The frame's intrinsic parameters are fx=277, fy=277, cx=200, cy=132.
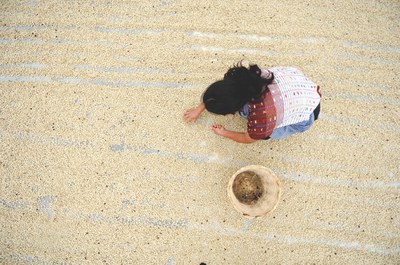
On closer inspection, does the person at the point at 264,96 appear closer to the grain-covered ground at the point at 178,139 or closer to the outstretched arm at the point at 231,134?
the outstretched arm at the point at 231,134

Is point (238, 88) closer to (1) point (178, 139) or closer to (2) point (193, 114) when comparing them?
(2) point (193, 114)

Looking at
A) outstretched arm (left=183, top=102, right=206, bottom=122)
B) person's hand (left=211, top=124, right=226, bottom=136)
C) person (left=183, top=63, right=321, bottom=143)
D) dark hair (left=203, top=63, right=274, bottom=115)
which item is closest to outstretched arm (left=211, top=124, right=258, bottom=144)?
person's hand (left=211, top=124, right=226, bottom=136)

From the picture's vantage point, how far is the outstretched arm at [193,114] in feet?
5.90

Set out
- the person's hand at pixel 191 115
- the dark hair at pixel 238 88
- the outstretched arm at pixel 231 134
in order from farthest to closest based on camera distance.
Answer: the person's hand at pixel 191 115
the outstretched arm at pixel 231 134
the dark hair at pixel 238 88

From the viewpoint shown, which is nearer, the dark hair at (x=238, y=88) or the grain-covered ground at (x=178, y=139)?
the dark hair at (x=238, y=88)

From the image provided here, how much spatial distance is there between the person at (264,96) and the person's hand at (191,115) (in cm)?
42

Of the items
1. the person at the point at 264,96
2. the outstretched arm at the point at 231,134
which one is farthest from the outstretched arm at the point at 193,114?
the person at the point at 264,96

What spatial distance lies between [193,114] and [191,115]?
16 millimetres

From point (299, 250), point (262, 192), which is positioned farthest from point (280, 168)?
point (299, 250)

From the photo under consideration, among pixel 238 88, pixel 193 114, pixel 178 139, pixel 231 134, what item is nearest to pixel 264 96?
pixel 238 88

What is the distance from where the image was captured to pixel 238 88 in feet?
4.03

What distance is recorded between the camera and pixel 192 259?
1.77 metres

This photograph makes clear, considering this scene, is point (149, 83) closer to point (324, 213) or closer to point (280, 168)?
point (280, 168)

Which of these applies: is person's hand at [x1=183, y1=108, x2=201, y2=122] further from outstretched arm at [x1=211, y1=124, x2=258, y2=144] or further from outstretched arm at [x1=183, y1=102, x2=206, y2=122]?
outstretched arm at [x1=211, y1=124, x2=258, y2=144]
